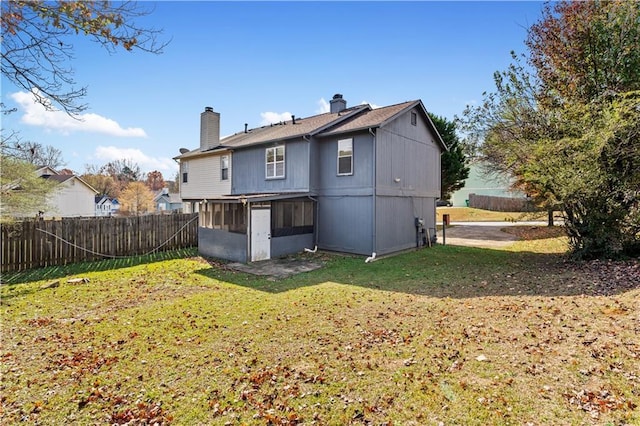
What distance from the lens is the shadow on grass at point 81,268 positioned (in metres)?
9.61

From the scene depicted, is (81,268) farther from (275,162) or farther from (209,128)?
(209,128)

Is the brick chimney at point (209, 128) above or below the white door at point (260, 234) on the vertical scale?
above

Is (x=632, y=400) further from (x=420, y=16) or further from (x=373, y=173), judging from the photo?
(x=420, y=16)

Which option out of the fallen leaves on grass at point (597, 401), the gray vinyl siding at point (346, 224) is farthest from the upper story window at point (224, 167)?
the fallen leaves on grass at point (597, 401)

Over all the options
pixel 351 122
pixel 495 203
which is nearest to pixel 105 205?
pixel 351 122

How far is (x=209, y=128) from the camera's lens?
19766 millimetres

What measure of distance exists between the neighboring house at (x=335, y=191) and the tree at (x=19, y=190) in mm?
5342

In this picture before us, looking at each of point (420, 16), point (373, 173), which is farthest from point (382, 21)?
point (373, 173)

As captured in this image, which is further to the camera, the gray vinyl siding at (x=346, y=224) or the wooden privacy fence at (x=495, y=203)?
the wooden privacy fence at (x=495, y=203)

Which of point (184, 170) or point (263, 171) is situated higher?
point (184, 170)

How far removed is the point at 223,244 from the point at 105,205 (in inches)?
1965

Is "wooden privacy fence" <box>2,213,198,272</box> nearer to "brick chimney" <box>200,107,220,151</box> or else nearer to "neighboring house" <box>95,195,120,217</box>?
"brick chimney" <box>200,107,220,151</box>

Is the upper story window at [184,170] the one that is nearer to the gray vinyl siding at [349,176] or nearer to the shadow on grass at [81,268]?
the shadow on grass at [81,268]

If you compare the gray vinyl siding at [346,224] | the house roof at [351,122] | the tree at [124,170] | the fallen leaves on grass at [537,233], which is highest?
the tree at [124,170]
